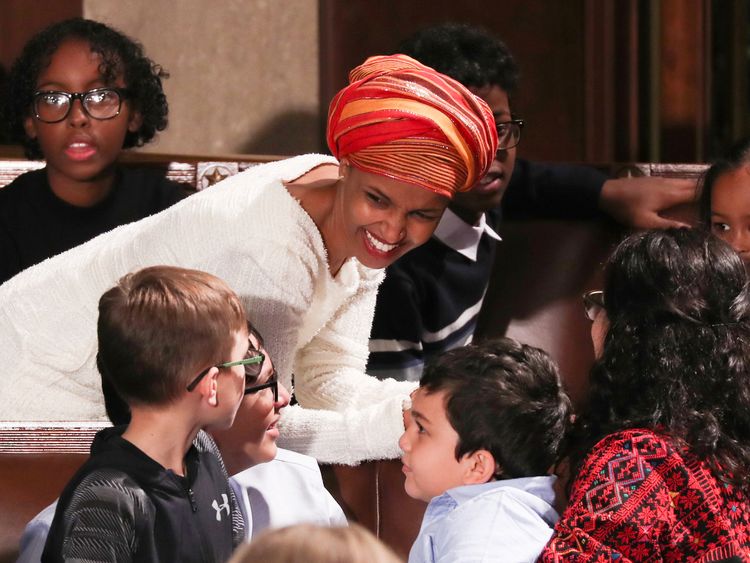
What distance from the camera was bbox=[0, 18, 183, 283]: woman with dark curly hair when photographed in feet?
9.32

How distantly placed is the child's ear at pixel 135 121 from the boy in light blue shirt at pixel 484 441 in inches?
55.9

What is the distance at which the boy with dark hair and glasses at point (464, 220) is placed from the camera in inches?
110

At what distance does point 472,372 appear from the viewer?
179 centimetres

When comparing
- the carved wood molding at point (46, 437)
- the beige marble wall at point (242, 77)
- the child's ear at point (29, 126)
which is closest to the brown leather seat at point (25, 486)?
the carved wood molding at point (46, 437)

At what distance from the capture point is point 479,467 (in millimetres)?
1771

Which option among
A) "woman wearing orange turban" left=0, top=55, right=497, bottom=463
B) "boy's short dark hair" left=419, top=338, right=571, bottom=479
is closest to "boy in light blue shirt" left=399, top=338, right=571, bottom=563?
"boy's short dark hair" left=419, top=338, right=571, bottom=479

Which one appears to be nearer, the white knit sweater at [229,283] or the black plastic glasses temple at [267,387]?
the black plastic glasses temple at [267,387]

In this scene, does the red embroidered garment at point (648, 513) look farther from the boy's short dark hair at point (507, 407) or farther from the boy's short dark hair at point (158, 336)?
the boy's short dark hair at point (158, 336)

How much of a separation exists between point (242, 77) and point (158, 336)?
2.43 meters

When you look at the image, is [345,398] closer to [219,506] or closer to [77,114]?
[219,506]

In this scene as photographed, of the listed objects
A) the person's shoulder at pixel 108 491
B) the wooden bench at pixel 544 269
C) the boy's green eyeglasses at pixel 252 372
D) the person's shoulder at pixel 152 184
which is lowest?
the wooden bench at pixel 544 269

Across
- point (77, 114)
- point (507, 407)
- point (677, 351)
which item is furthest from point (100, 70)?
point (677, 351)

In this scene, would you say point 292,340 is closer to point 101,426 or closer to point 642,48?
point 101,426

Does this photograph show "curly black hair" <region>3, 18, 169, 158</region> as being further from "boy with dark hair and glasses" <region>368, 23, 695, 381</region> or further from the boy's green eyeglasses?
the boy's green eyeglasses
